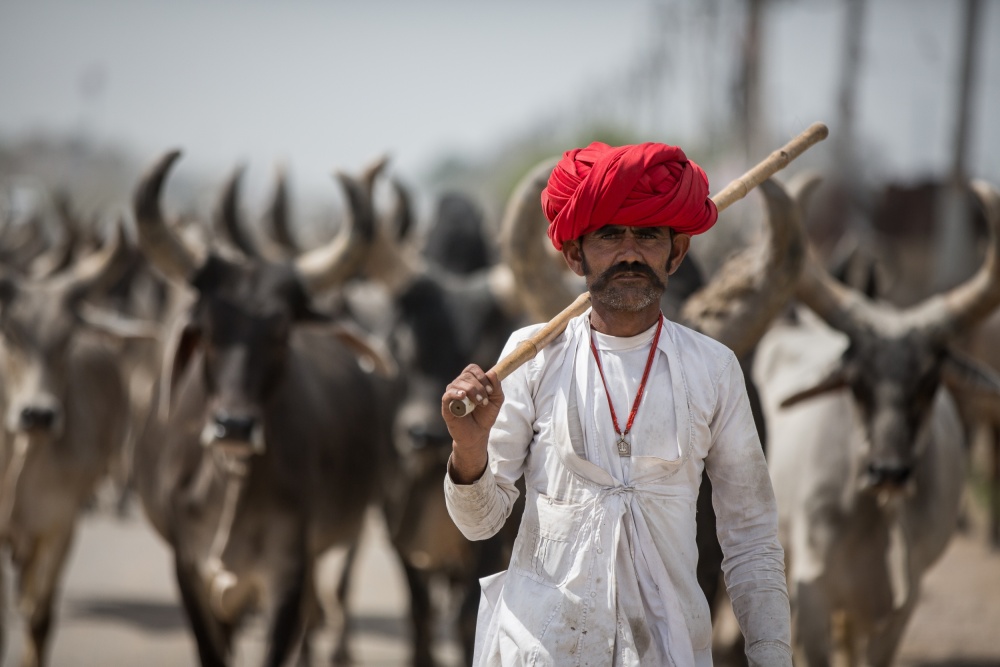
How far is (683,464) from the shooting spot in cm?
273

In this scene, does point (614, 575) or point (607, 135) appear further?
point (607, 135)

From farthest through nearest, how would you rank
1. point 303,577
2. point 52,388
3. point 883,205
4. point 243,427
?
1. point 883,205
2. point 52,388
3. point 303,577
4. point 243,427

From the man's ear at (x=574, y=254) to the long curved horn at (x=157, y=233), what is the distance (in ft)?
10.6

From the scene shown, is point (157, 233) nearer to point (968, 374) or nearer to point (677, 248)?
point (677, 248)

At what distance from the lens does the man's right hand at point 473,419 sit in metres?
2.57

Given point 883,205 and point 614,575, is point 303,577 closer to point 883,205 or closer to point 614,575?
point 614,575

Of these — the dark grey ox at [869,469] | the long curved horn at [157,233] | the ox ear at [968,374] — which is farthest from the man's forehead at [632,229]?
the long curved horn at [157,233]

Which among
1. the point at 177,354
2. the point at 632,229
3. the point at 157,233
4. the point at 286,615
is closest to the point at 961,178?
the point at 157,233

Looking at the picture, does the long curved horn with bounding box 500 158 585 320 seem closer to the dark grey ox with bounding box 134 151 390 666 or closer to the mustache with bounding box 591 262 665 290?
the dark grey ox with bounding box 134 151 390 666

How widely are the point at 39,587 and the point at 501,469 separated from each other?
16.3ft

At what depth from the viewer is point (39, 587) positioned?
6.84 meters

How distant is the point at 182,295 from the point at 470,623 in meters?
5.13

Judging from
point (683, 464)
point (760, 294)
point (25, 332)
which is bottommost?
point (683, 464)

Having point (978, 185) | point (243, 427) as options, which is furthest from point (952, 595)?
point (243, 427)
